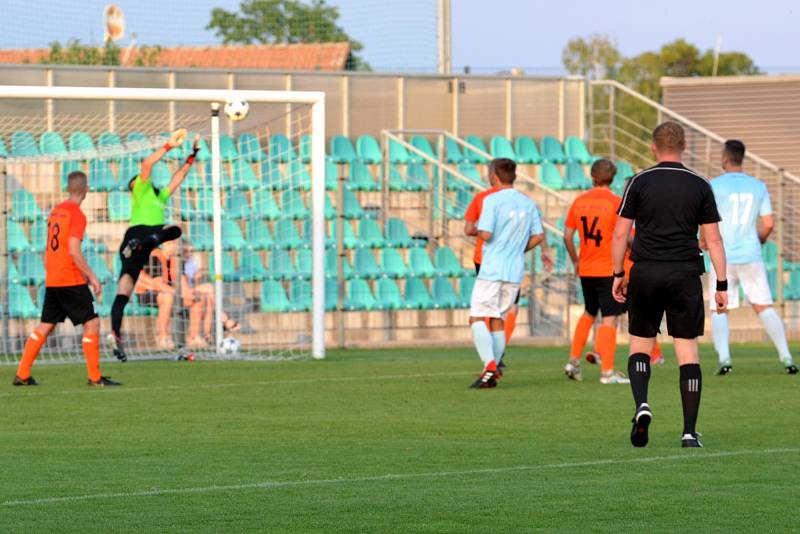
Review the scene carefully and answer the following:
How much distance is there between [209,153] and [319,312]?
5.23 meters

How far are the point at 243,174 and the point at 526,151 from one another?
598 cm

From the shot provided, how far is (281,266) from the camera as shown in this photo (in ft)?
72.5

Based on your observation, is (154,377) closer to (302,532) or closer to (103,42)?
(302,532)

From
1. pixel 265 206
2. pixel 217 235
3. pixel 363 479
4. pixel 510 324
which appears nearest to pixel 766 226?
pixel 510 324

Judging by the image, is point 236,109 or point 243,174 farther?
point 243,174

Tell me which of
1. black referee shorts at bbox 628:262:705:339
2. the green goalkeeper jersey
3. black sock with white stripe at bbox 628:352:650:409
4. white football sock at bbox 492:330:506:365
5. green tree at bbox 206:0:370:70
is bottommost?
white football sock at bbox 492:330:506:365

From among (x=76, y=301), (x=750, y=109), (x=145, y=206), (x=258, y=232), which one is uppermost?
(x=750, y=109)

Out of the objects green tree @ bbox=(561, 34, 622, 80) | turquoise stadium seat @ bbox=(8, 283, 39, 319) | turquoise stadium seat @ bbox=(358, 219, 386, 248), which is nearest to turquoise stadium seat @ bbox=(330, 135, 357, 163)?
turquoise stadium seat @ bbox=(358, 219, 386, 248)

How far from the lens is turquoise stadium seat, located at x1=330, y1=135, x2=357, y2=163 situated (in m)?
24.5

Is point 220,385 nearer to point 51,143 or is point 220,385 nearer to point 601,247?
point 601,247

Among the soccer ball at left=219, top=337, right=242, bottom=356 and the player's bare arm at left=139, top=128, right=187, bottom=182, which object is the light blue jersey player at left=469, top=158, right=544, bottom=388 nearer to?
the player's bare arm at left=139, top=128, right=187, bottom=182

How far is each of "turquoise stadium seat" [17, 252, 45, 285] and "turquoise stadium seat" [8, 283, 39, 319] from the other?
0.27m

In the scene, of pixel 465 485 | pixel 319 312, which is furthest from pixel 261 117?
pixel 465 485

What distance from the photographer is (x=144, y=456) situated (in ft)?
30.1
